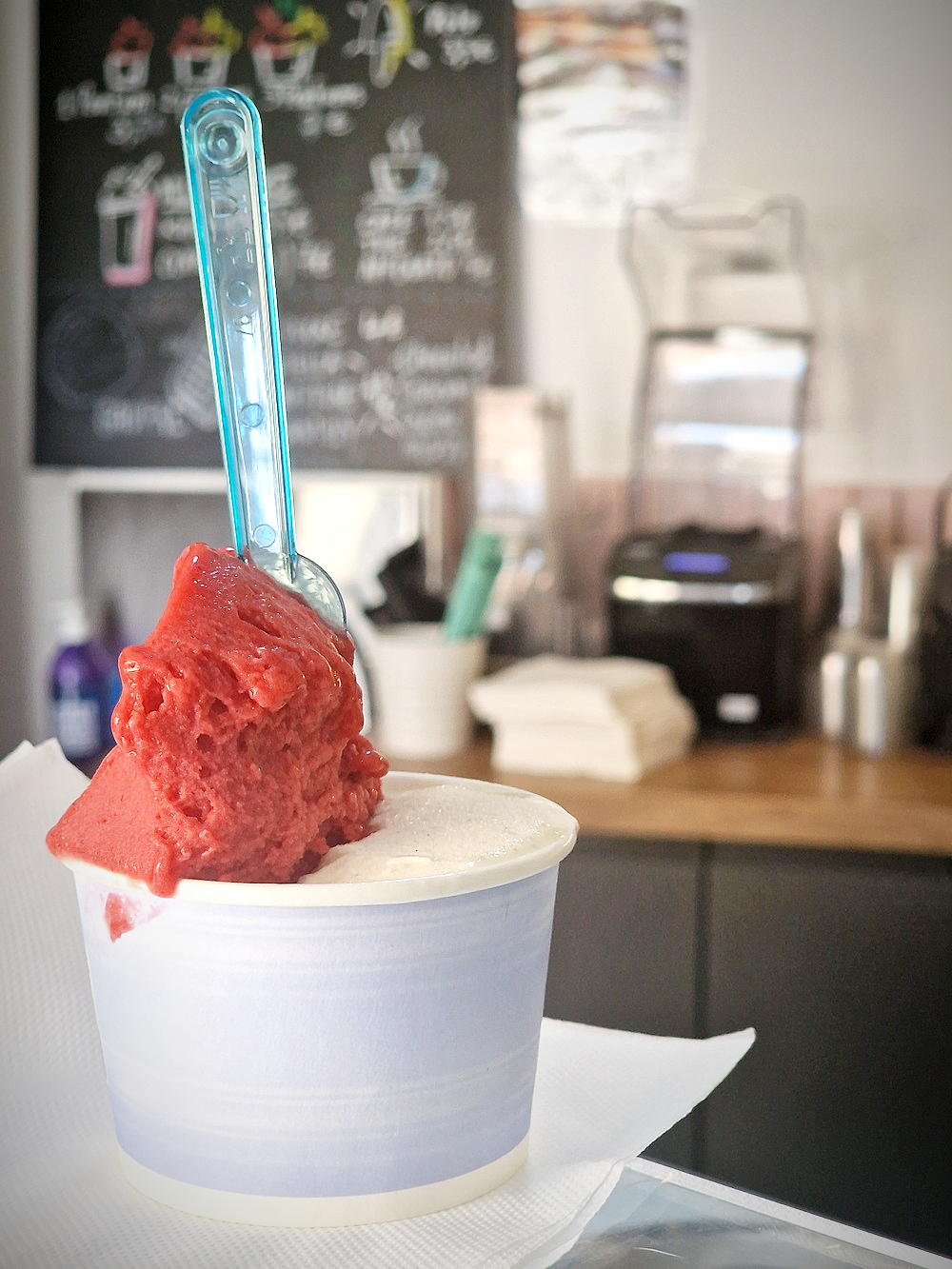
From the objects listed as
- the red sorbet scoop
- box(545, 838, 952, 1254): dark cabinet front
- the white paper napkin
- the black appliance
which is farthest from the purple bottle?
the red sorbet scoop

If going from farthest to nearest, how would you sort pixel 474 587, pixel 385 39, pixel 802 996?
pixel 385 39
pixel 474 587
pixel 802 996

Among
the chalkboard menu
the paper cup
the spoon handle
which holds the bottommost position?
the paper cup

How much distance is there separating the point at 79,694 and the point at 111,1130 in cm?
160

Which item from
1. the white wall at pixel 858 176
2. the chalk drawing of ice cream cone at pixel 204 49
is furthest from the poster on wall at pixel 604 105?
the chalk drawing of ice cream cone at pixel 204 49

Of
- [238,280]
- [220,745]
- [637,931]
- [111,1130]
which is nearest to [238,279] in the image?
[238,280]

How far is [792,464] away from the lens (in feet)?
6.22

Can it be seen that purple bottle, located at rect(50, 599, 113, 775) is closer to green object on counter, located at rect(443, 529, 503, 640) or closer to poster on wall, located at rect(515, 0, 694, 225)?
green object on counter, located at rect(443, 529, 503, 640)

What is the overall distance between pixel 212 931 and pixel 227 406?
0.58ft

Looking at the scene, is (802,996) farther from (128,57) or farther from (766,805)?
(128,57)

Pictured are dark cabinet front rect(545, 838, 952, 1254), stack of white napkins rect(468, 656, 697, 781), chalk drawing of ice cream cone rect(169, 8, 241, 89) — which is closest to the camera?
dark cabinet front rect(545, 838, 952, 1254)

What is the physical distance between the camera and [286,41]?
2.13 metres

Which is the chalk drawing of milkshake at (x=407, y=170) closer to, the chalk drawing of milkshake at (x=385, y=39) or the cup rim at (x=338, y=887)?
the chalk drawing of milkshake at (x=385, y=39)

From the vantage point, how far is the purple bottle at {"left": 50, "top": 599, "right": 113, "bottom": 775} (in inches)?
79.0

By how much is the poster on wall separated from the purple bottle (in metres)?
1.00
